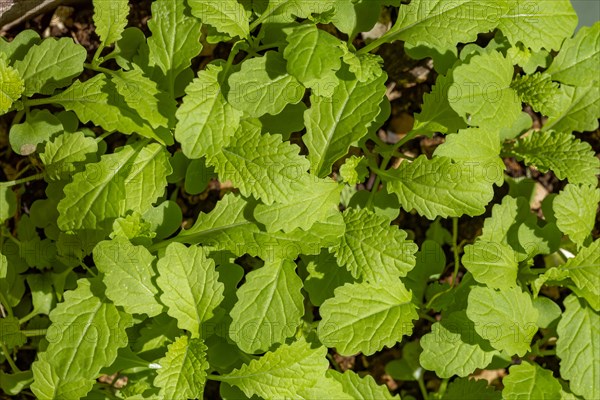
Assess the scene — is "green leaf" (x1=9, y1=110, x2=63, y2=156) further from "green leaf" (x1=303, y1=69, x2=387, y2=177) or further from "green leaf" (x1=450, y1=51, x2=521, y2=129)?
"green leaf" (x1=450, y1=51, x2=521, y2=129)

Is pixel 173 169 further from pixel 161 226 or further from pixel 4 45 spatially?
pixel 4 45

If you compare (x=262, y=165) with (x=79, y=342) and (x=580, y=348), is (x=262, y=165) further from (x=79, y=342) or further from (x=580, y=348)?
(x=580, y=348)

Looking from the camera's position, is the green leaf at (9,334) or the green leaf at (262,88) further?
the green leaf at (9,334)

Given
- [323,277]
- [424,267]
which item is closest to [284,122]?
[323,277]

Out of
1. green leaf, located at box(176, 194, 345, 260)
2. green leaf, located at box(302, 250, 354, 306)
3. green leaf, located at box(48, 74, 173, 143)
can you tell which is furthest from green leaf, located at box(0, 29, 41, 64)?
green leaf, located at box(302, 250, 354, 306)

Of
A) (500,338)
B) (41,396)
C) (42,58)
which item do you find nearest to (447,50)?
(500,338)

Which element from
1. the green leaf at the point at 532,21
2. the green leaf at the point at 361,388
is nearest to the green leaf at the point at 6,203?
the green leaf at the point at 361,388

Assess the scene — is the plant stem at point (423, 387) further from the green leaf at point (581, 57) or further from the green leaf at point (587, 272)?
→ the green leaf at point (581, 57)
